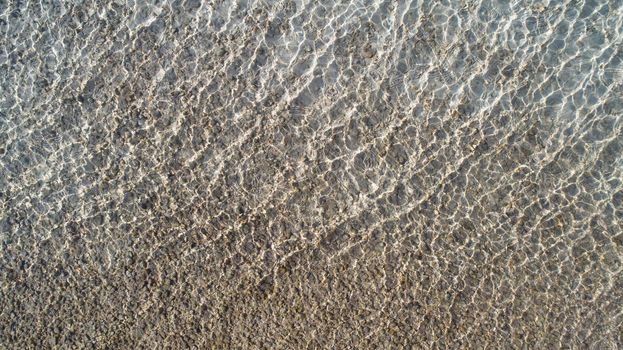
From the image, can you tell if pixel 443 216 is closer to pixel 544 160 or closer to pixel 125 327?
pixel 544 160

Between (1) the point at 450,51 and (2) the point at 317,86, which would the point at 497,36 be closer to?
(1) the point at 450,51

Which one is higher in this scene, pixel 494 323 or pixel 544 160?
pixel 544 160

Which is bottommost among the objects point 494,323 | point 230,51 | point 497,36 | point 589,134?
point 494,323

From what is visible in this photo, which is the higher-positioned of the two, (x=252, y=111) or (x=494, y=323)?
(x=252, y=111)

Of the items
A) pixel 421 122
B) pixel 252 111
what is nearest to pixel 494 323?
pixel 421 122

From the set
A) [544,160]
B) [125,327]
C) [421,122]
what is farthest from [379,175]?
[125,327]
